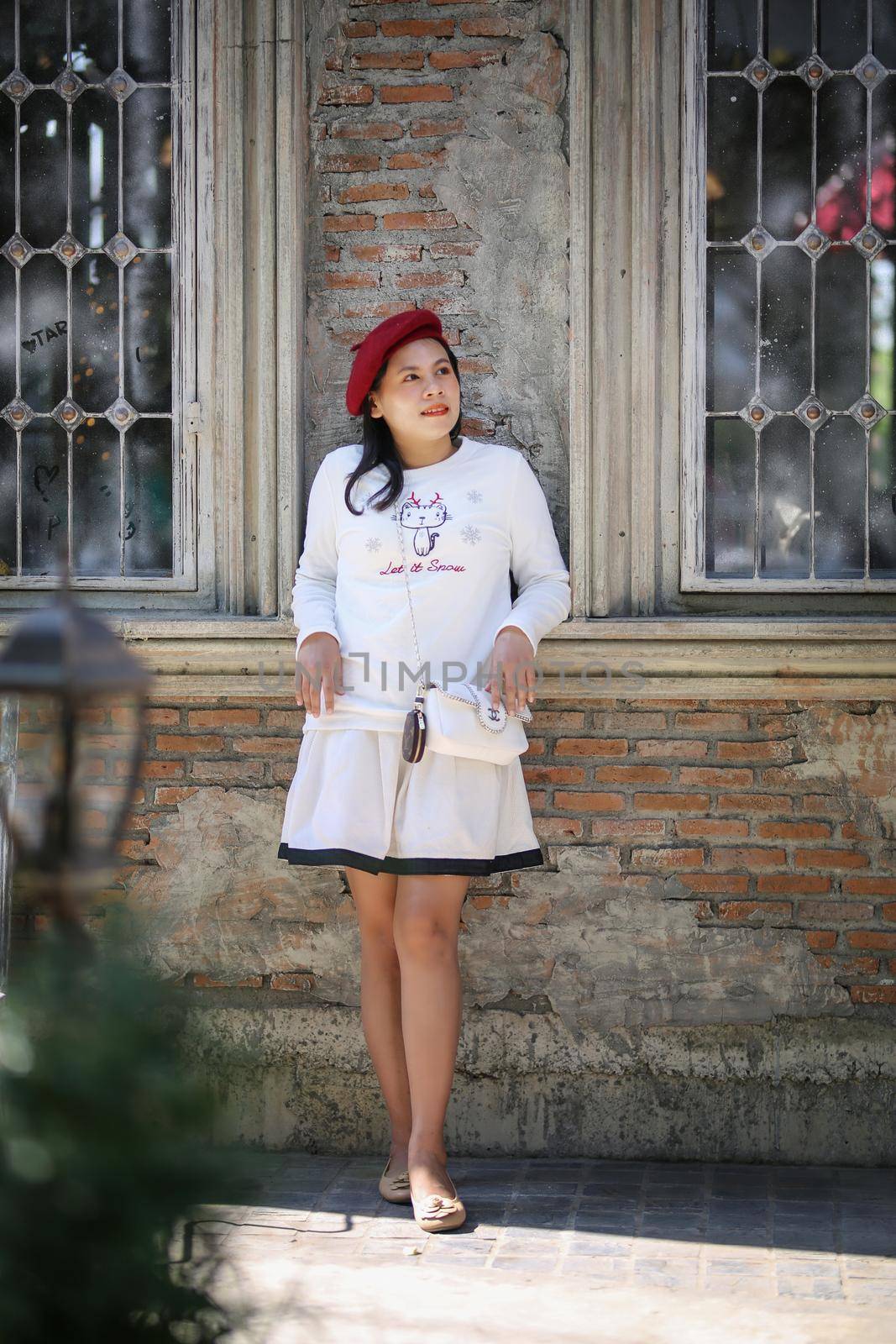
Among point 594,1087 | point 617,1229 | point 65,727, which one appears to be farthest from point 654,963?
point 65,727

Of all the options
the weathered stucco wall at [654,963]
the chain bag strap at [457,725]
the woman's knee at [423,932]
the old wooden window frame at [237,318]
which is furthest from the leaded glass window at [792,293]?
the woman's knee at [423,932]

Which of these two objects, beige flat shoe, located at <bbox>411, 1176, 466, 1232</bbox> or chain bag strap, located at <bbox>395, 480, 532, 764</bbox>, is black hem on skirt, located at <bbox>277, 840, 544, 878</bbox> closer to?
chain bag strap, located at <bbox>395, 480, 532, 764</bbox>

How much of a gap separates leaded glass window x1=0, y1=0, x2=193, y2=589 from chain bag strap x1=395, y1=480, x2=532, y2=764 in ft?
4.26

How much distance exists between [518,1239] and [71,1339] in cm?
214

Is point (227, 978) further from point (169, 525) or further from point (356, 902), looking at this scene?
point (169, 525)

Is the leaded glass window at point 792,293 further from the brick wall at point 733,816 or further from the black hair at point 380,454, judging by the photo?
the black hair at point 380,454

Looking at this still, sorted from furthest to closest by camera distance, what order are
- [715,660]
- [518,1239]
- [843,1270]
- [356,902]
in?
[715,660], [356,902], [518,1239], [843,1270]

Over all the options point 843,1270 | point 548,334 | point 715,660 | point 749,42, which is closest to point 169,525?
point 548,334

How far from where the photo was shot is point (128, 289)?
4.73m

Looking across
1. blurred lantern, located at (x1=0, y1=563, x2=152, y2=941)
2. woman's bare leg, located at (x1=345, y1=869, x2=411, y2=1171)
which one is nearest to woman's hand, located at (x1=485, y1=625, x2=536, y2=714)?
woman's bare leg, located at (x1=345, y1=869, x2=411, y2=1171)

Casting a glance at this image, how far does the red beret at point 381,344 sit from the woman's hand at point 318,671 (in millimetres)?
659

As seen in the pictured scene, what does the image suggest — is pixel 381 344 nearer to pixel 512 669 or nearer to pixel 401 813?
pixel 512 669

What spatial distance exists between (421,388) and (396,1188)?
87.1 inches

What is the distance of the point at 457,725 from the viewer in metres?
3.79
